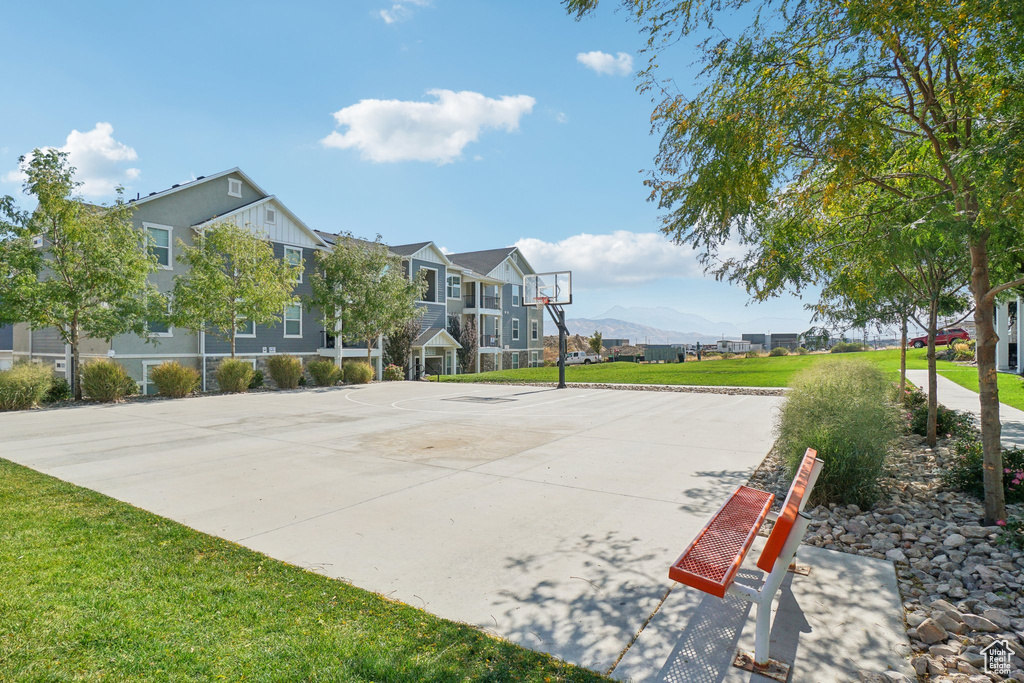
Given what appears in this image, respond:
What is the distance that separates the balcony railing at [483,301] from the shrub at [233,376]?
20.1 metres

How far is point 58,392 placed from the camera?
16859 millimetres

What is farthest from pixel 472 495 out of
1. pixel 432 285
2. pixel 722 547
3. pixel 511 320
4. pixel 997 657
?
pixel 511 320

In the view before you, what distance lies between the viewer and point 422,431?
36.8 ft

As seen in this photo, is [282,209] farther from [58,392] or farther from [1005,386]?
[1005,386]

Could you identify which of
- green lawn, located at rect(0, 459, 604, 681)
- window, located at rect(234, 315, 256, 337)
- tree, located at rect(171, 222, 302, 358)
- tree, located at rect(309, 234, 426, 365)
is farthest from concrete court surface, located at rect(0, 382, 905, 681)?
tree, located at rect(309, 234, 426, 365)

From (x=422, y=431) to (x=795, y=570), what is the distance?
8036 mm

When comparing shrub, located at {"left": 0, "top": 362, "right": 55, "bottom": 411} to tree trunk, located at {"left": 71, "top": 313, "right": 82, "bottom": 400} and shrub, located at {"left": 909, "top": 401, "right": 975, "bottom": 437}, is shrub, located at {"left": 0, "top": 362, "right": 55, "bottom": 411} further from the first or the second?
shrub, located at {"left": 909, "top": 401, "right": 975, "bottom": 437}

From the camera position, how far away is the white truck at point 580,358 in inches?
1842

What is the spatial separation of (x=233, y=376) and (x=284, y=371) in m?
2.45

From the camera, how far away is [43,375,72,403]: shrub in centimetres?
1658

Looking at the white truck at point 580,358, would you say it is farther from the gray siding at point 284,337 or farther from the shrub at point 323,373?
the shrub at point 323,373

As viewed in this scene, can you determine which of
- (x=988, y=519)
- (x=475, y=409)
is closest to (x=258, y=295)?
(x=475, y=409)

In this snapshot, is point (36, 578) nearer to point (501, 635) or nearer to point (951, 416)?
point (501, 635)

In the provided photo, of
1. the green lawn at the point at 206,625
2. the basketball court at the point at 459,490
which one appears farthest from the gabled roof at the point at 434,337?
the green lawn at the point at 206,625
